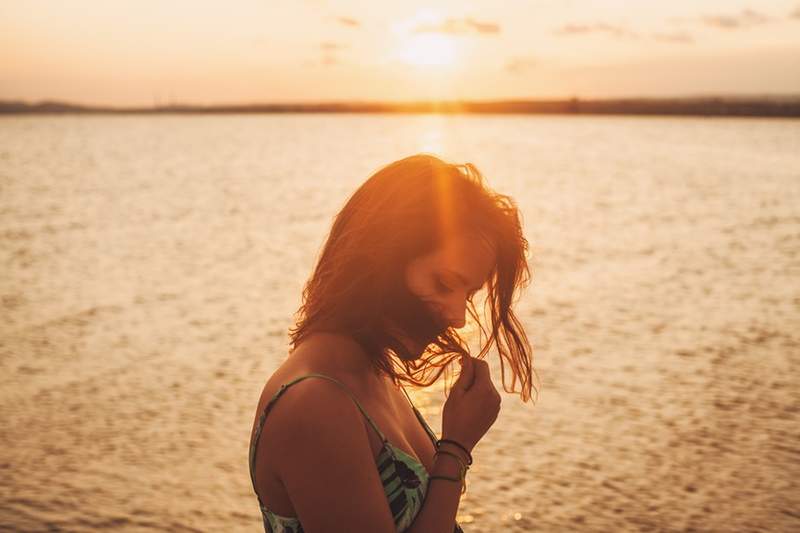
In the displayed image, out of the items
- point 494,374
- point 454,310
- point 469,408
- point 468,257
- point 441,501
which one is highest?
point 468,257

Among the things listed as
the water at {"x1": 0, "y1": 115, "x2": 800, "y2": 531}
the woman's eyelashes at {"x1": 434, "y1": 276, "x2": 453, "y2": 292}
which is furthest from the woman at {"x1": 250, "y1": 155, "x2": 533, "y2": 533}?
the water at {"x1": 0, "y1": 115, "x2": 800, "y2": 531}

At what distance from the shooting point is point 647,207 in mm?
28359

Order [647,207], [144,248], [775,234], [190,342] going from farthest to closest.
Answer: [647,207] → [775,234] → [144,248] → [190,342]

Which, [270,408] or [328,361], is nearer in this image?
[270,408]

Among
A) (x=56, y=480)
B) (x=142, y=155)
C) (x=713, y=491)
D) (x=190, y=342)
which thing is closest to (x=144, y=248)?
(x=190, y=342)

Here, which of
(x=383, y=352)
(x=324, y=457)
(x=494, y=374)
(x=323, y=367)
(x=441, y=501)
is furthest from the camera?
(x=494, y=374)

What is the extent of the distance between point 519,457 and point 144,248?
531 inches

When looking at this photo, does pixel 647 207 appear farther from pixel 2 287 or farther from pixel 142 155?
pixel 142 155

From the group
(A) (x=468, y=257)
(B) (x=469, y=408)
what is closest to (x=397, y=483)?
(B) (x=469, y=408)

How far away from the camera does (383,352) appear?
1.86 meters

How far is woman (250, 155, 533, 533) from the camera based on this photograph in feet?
5.02

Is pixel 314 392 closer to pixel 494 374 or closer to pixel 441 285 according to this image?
pixel 441 285

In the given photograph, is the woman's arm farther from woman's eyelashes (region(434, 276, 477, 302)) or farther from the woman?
woman's eyelashes (region(434, 276, 477, 302))

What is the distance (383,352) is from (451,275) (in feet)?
0.82
